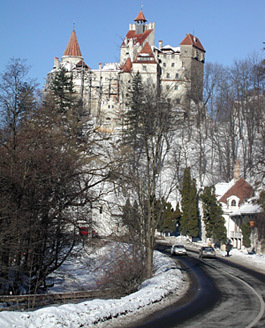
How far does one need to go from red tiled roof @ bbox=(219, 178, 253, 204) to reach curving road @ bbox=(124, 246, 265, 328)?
108 ft

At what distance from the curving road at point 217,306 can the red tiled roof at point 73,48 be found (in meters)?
120

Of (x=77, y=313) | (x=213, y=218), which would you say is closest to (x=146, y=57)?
(x=213, y=218)

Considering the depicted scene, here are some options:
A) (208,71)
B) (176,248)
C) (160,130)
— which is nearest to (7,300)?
(160,130)

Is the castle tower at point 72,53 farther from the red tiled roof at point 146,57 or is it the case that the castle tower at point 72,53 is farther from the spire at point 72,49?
the red tiled roof at point 146,57

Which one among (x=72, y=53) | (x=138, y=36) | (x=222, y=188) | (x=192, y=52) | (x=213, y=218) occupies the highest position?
(x=138, y=36)

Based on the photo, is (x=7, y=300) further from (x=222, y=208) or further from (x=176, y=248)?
(x=222, y=208)

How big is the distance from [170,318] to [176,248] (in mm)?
28176

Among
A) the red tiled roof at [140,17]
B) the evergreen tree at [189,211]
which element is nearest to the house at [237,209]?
the evergreen tree at [189,211]

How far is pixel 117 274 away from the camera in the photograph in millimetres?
20422

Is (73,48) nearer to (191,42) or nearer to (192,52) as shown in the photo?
(191,42)

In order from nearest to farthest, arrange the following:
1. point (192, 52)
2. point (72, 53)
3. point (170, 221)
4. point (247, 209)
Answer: point (247, 209) → point (170, 221) → point (192, 52) → point (72, 53)

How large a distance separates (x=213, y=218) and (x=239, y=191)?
589 cm

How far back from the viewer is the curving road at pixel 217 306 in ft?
41.1

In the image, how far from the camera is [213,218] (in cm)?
5447
